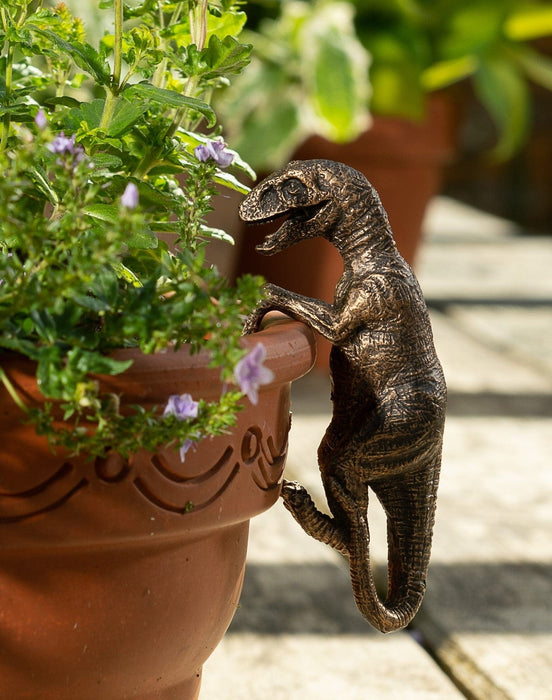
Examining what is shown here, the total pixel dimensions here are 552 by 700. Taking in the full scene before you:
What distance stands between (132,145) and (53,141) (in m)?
0.16

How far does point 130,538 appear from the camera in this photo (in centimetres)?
66

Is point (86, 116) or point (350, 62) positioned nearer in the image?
point (86, 116)

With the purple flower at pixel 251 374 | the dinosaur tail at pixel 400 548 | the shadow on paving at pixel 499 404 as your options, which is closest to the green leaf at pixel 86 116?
the purple flower at pixel 251 374

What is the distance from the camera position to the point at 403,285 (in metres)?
0.76

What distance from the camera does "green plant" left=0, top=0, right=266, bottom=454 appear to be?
58 cm

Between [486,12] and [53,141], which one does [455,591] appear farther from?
[486,12]

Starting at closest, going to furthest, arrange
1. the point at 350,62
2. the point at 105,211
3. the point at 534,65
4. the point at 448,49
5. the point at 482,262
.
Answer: the point at 105,211 < the point at 350,62 < the point at 448,49 < the point at 534,65 < the point at 482,262

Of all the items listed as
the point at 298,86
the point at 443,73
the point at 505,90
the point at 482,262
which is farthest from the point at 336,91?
the point at 482,262

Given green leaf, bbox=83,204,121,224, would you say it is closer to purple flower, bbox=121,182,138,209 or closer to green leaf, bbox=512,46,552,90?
purple flower, bbox=121,182,138,209

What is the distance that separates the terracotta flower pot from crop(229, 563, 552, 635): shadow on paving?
53 cm

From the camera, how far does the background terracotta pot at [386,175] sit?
2428 mm

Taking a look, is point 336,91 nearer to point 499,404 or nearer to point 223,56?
point 499,404

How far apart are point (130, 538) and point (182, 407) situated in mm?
100

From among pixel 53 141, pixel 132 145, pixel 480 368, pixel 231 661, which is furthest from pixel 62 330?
pixel 480 368
